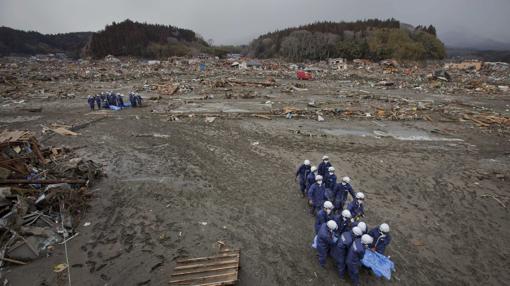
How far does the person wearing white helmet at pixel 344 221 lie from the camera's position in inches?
206

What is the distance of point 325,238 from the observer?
4.94m

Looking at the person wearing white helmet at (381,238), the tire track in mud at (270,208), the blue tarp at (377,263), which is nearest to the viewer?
the blue tarp at (377,263)

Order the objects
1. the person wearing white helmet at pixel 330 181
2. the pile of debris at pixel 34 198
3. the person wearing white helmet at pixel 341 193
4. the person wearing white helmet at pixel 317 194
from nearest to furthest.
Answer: the pile of debris at pixel 34 198 → the person wearing white helmet at pixel 317 194 → the person wearing white helmet at pixel 341 193 → the person wearing white helmet at pixel 330 181

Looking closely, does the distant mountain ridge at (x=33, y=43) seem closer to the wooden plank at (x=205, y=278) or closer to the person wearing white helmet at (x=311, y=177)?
the person wearing white helmet at (x=311, y=177)

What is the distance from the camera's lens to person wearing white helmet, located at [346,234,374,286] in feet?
15.2

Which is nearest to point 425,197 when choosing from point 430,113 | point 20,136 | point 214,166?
point 214,166

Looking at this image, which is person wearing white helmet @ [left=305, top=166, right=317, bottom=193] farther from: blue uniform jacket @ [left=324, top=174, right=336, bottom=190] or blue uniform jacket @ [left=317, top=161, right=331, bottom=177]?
blue uniform jacket @ [left=317, top=161, right=331, bottom=177]

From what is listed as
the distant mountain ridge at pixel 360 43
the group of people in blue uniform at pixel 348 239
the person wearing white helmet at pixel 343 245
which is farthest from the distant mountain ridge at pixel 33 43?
the person wearing white helmet at pixel 343 245

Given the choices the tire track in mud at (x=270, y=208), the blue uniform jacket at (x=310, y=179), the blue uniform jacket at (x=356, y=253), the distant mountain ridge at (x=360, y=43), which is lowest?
the tire track in mud at (x=270, y=208)

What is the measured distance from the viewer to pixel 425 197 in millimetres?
8062

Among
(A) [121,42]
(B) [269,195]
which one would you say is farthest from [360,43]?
(B) [269,195]

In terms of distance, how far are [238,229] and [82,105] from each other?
1846 centimetres

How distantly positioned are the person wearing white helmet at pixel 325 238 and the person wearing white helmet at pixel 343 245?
0.14 m

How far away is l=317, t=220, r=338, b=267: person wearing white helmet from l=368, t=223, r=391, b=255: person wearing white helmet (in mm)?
746
